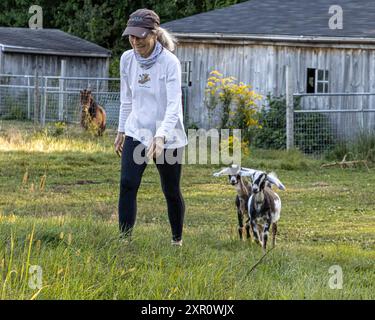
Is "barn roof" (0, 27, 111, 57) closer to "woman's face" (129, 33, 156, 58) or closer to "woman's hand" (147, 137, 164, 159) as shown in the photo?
"woman's face" (129, 33, 156, 58)

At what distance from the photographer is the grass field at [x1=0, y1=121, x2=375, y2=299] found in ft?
22.7

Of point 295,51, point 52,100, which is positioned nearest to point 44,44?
point 52,100

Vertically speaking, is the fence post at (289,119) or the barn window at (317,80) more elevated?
the barn window at (317,80)

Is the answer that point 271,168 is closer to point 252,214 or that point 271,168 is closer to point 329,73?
point 329,73

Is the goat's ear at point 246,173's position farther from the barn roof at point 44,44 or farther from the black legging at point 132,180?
the barn roof at point 44,44

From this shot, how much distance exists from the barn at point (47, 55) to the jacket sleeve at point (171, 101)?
25.4m

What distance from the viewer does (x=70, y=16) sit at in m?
43.6

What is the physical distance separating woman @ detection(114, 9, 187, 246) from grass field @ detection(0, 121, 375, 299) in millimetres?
504

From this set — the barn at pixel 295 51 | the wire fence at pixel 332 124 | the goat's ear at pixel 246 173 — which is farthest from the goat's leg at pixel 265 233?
the barn at pixel 295 51

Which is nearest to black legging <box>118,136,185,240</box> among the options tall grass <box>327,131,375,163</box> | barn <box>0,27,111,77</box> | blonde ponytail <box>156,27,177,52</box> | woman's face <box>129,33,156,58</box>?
woman's face <box>129,33,156,58</box>

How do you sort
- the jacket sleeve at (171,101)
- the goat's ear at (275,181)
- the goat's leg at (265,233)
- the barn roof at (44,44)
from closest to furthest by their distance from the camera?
the jacket sleeve at (171,101)
the goat's leg at (265,233)
the goat's ear at (275,181)
the barn roof at (44,44)

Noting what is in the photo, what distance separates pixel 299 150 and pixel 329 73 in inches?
161

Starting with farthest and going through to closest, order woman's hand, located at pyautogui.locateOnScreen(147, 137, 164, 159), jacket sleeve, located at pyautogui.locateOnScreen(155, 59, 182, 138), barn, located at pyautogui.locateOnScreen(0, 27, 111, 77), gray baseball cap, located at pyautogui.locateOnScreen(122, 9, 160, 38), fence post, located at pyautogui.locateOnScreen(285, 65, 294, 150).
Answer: barn, located at pyautogui.locateOnScreen(0, 27, 111, 77) < fence post, located at pyautogui.locateOnScreen(285, 65, 294, 150) < gray baseball cap, located at pyautogui.locateOnScreen(122, 9, 160, 38) < jacket sleeve, located at pyautogui.locateOnScreen(155, 59, 182, 138) < woman's hand, located at pyautogui.locateOnScreen(147, 137, 164, 159)

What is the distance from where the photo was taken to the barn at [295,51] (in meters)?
22.8
